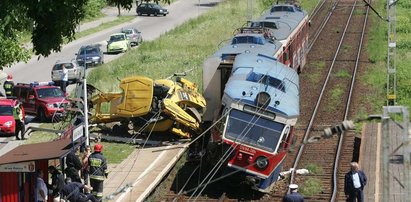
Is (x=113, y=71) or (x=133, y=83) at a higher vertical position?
(x=133, y=83)

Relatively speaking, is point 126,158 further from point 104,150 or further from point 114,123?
point 114,123

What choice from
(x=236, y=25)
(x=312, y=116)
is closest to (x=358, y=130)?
(x=312, y=116)

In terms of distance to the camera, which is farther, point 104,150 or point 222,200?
point 104,150

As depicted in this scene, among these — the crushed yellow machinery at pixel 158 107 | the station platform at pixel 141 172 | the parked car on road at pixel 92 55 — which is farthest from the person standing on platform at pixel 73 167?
the parked car on road at pixel 92 55

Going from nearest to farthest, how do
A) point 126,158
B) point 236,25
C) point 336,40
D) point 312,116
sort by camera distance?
point 126,158 → point 312,116 → point 336,40 → point 236,25

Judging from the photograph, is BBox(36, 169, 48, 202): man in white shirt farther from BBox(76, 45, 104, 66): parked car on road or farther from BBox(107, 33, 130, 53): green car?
BBox(107, 33, 130, 53): green car

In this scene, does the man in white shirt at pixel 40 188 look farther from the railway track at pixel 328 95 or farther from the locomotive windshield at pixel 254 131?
the locomotive windshield at pixel 254 131

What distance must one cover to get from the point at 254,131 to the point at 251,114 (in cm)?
49

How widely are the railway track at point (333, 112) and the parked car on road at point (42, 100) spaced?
9769 millimetres

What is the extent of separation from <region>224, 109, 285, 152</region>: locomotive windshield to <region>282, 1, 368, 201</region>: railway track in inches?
70.1

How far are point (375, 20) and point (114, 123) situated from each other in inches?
1182

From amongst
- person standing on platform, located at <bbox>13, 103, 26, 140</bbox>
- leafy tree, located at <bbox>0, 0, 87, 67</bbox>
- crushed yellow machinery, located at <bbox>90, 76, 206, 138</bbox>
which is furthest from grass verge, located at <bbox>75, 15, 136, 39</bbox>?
leafy tree, located at <bbox>0, 0, 87, 67</bbox>

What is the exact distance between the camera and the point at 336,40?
5028 cm

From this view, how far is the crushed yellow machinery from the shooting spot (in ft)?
92.9
